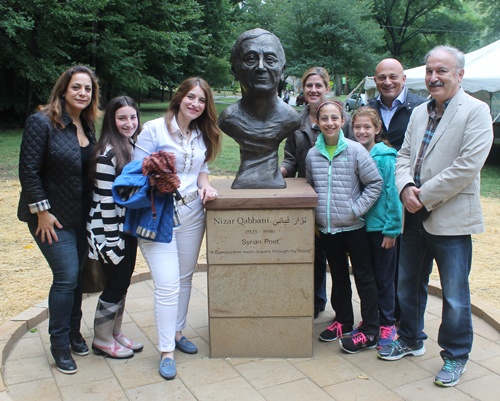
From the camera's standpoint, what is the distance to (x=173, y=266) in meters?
3.04

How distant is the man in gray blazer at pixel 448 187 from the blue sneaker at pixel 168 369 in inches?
67.2

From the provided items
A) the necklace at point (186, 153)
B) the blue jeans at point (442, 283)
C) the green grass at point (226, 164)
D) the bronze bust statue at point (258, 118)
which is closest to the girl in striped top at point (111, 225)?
the necklace at point (186, 153)

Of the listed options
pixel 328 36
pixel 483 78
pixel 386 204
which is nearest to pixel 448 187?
pixel 386 204

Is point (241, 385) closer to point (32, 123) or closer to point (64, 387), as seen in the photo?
point (64, 387)

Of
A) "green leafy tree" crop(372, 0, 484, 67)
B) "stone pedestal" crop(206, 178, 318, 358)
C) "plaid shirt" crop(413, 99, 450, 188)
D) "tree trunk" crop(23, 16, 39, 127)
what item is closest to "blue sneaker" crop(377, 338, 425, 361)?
"stone pedestal" crop(206, 178, 318, 358)

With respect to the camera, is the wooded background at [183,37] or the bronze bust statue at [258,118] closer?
the bronze bust statue at [258,118]

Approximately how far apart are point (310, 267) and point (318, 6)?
25.0 metres

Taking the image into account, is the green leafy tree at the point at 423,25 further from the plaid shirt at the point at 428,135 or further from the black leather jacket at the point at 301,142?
the plaid shirt at the point at 428,135

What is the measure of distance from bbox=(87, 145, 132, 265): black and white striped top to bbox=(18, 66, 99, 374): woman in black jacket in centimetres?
13

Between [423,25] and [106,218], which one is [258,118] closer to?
[106,218]

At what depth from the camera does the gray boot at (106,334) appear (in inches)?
129

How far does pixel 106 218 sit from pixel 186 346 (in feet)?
3.86

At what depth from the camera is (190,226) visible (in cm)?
323

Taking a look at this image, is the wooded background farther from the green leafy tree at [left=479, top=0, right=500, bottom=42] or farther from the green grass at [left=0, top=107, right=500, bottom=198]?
the green grass at [left=0, top=107, right=500, bottom=198]
